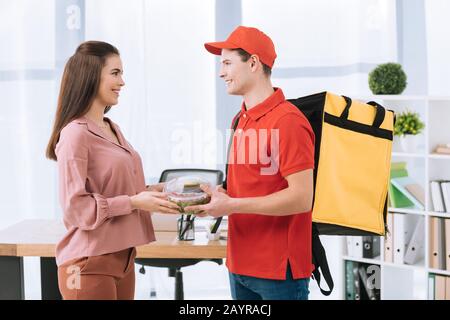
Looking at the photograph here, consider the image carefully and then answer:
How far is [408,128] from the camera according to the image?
331cm

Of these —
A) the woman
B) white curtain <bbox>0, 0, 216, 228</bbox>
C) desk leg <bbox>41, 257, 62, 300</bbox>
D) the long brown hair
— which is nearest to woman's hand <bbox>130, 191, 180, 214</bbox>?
the woman

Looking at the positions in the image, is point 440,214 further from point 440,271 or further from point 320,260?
point 320,260

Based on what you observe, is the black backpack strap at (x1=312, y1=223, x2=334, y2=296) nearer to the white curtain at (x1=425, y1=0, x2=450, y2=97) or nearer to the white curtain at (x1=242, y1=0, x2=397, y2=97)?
the white curtain at (x1=242, y1=0, x2=397, y2=97)

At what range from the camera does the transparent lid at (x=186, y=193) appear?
176 cm

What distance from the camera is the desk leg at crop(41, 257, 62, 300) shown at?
2.99 meters

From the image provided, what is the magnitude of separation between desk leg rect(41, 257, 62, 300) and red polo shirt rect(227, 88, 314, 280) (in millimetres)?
1507

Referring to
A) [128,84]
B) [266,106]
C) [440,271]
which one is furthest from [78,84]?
[128,84]

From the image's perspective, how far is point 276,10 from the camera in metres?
4.23

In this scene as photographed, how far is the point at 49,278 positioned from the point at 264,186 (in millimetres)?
1705

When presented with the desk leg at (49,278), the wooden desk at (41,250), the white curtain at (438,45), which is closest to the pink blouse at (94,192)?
the wooden desk at (41,250)

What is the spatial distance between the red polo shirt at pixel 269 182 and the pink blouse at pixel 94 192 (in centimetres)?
30
